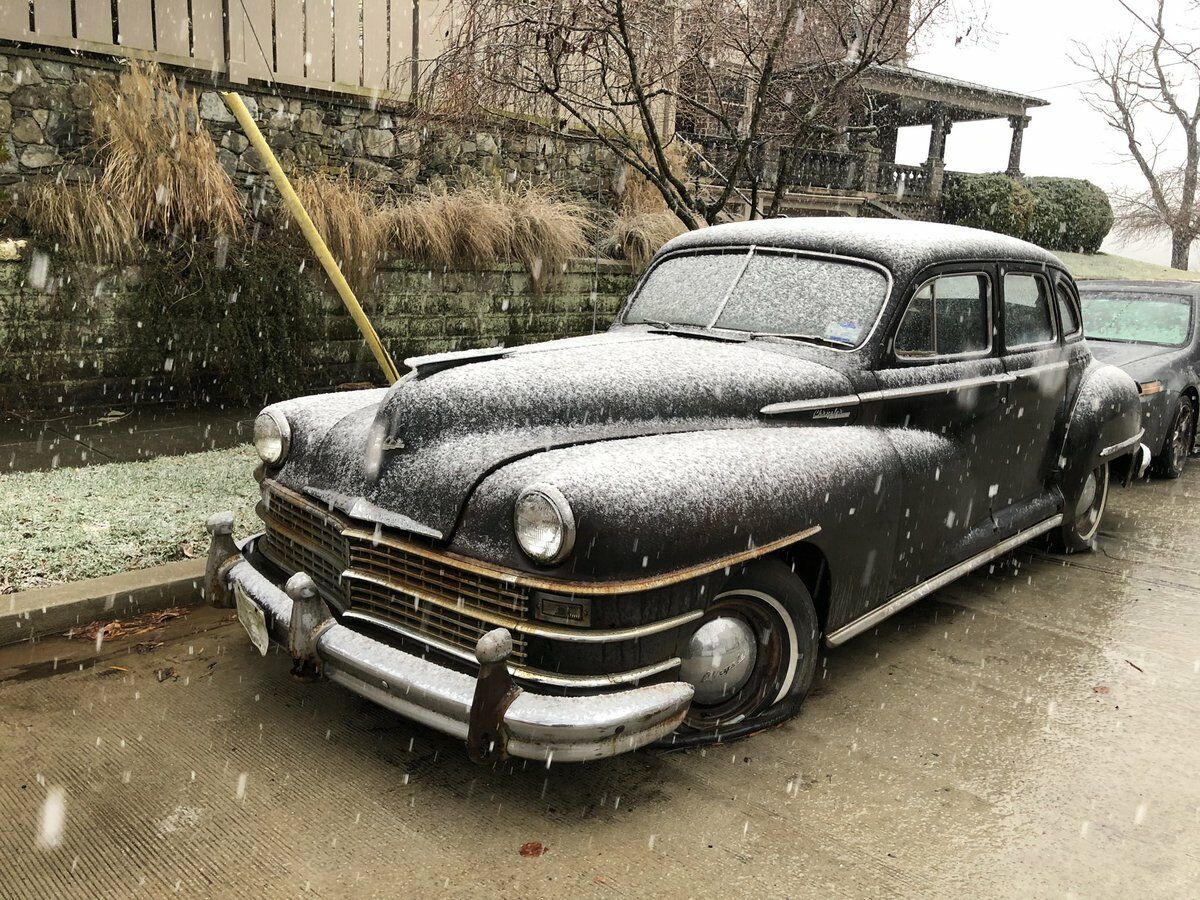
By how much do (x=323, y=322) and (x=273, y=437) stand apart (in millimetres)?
4654

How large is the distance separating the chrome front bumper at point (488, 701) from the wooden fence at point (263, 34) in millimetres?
6945

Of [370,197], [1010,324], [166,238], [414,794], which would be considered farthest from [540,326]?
[414,794]

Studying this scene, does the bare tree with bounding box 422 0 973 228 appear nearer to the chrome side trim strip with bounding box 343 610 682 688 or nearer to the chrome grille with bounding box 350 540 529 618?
the chrome grille with bounding box 350 540 529 618

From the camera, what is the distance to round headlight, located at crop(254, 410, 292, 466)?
354 centimetres

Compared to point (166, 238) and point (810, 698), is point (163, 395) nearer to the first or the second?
point (166, 238)

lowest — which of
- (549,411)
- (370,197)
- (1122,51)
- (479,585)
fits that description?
(479,585)

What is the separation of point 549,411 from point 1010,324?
9.07 feet

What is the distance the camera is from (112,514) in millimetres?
4852

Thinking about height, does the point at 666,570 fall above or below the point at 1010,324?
below

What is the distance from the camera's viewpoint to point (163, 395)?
24.3 feet

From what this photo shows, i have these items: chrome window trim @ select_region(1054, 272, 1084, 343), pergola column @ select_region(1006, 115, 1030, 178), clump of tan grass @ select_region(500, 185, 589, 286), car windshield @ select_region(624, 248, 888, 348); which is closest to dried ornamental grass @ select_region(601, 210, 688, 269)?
clump of tan grass @ select_region(500, 185, 589, 286)

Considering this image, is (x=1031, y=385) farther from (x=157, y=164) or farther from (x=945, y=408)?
(x=157, y=164)

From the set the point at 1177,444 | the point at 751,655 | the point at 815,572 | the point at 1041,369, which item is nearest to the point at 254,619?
the point at 751,655

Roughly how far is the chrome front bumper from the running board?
1019mm
